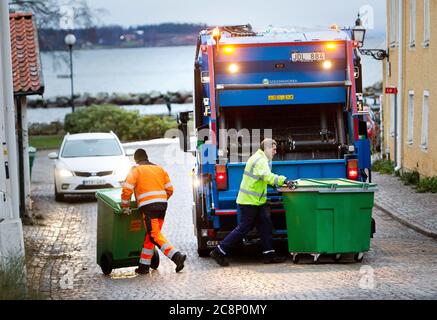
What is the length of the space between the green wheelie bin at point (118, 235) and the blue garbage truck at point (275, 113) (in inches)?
53.1

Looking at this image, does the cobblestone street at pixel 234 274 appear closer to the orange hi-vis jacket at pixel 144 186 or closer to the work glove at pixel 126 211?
the work glove at pixel 126 211

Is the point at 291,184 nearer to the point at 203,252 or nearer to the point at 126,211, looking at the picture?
the point at 126,211

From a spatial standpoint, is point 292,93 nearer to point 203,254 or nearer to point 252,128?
point 252,128

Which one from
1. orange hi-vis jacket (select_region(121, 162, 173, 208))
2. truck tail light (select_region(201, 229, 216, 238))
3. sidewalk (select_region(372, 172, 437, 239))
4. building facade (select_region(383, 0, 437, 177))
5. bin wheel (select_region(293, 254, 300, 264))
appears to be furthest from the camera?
building facade (select_region(383, 0, 437, 177))

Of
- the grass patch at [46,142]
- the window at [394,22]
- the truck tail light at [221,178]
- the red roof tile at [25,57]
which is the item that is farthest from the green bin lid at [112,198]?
the grass patch at [46,142]

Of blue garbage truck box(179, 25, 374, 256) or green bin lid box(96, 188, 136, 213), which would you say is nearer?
green bin lid box(96, 188, 136, 213)

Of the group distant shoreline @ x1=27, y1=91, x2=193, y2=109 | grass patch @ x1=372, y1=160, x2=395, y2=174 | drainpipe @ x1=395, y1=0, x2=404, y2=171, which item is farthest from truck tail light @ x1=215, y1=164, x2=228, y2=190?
distant shoreline @ x1=27, y1=91, x2=193, y2=109

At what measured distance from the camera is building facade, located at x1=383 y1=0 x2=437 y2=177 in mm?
26497

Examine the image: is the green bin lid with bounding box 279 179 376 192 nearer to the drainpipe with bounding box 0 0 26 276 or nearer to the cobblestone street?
the cobblestone street

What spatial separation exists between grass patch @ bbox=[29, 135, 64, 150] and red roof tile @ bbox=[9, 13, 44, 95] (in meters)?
15.8

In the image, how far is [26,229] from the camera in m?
21.6

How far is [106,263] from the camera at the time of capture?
584 inches
